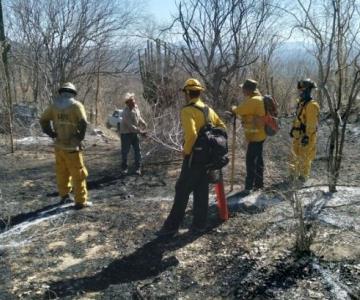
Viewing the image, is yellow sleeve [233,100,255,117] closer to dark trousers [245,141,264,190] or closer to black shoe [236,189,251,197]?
dark trousers [245,141,264,190]

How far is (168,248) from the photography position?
495cm

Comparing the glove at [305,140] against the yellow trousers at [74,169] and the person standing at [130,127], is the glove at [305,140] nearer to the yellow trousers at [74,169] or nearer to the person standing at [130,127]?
the person standing at [130,127]

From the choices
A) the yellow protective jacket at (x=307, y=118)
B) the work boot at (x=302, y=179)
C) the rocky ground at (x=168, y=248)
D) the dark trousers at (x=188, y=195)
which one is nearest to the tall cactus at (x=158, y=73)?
the rocky ground at (x=168, y=248)

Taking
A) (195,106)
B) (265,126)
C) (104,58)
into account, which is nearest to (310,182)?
(265,126)

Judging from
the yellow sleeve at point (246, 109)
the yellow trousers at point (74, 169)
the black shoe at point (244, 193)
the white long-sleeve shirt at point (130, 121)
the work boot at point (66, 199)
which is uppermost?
the yellow sleeve at point (246, 109)

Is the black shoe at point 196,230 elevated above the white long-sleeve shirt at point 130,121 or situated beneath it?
situated beneath

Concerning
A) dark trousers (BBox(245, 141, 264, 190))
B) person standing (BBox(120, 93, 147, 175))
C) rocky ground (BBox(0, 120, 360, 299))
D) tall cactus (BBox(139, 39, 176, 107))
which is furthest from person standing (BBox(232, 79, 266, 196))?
tall cactus (BBox(139, 39, 176, 107))

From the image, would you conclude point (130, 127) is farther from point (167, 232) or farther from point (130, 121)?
point (167, 232)

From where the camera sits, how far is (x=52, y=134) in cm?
621

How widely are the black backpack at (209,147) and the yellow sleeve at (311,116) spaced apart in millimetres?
2099

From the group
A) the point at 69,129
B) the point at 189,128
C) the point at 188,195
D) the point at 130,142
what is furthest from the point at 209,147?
the point at 130,142

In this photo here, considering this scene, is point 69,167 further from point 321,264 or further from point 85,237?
point 321,264

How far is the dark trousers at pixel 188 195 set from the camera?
5.15 m

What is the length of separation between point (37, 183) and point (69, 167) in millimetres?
2090
